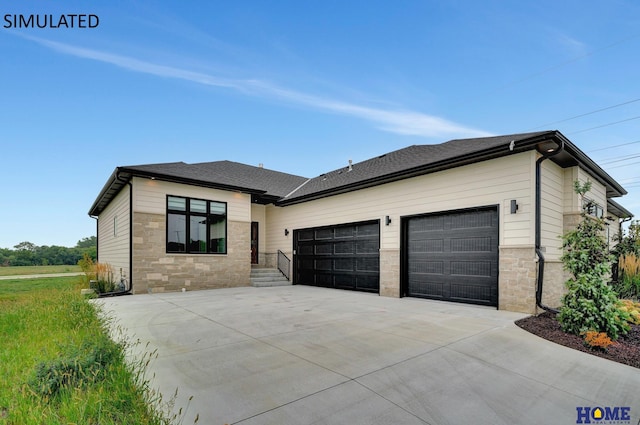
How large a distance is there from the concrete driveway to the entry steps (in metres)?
5.98

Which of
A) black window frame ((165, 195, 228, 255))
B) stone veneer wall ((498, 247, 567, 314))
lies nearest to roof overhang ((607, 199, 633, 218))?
stone veneer wall ((498, 247, 567, 314))

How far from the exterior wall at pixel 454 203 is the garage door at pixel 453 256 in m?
0.26

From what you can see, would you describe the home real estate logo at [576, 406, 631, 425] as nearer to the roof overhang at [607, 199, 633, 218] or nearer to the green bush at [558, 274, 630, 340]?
the green bush at [558, 274, 630, 340]

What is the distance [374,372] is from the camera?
296cm

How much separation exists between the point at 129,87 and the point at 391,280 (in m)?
10.8

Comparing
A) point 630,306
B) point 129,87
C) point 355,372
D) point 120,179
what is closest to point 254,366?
point 355,372

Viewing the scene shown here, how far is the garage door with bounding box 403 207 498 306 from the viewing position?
6707 mm

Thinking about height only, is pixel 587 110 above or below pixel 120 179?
above

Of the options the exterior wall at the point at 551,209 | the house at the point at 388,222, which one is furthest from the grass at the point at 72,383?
the exterior wall at the point at 551,209

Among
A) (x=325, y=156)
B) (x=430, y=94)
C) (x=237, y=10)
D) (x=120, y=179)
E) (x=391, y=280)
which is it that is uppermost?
(x=237, y=10)

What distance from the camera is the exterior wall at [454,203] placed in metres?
6.09

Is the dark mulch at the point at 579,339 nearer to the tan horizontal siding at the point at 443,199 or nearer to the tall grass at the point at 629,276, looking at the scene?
the tan horizontal siding at the point at 443,199

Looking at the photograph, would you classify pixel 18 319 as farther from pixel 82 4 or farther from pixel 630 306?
pixel 630 306

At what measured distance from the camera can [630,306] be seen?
5.73 meters
